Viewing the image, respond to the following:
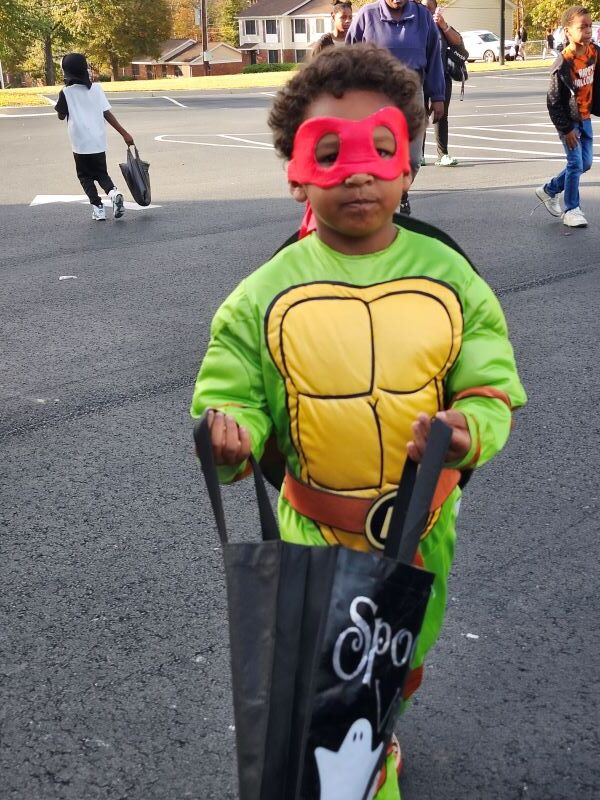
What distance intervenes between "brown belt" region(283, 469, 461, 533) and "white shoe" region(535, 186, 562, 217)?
8179 mm

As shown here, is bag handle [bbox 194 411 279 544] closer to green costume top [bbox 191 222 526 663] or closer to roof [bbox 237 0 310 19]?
green costume top [bbox 191 222 526 663]

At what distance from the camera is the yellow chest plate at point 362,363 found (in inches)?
86.2

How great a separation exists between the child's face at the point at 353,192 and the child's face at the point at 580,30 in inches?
272

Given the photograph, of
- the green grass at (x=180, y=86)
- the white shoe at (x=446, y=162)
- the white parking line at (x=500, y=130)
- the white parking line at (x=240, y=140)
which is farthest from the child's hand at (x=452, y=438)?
the green grass at (x=180, y=86)

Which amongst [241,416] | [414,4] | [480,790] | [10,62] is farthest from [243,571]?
[10,62]

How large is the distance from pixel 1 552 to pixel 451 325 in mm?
2249

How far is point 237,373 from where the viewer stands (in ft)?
7.23

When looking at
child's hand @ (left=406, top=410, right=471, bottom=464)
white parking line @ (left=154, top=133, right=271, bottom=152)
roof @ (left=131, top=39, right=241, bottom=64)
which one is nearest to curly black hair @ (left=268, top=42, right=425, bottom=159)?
child's hand @ (left=406, top=410, right=471, bottom=464)

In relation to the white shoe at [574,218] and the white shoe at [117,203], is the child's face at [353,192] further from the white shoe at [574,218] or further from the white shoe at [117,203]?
the white shoe at [117,203]

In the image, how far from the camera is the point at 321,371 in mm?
2197

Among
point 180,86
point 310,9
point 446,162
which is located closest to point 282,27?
→ point 310,9

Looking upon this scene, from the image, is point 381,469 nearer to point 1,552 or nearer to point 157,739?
point 157,739

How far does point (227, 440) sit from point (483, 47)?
61.9 meters

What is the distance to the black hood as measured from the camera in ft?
35.5
